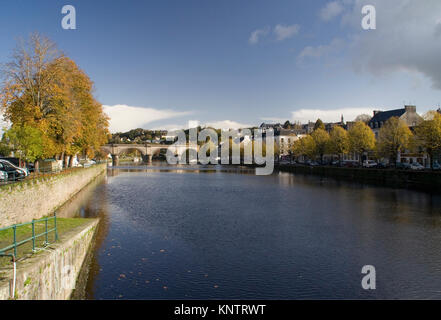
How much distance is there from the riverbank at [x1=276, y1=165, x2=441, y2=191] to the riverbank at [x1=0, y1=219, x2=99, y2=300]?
148 feet

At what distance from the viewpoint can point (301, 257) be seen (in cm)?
1667

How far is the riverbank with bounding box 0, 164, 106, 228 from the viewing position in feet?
52.5

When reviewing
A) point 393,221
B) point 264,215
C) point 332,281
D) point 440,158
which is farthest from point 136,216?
point 440,158

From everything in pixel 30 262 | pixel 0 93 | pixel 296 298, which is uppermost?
pixel 0 93

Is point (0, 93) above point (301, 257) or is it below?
above

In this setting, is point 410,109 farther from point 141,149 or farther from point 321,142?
point 141,149

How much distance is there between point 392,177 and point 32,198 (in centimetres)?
5173

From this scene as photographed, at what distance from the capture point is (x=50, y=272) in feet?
33.2

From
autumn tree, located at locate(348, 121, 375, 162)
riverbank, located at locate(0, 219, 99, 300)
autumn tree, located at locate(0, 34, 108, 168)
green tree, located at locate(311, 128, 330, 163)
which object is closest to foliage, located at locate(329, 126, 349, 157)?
green tree, located at locate(311, 128, 330, 163)

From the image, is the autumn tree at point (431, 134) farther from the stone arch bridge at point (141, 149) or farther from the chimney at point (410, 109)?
the stone arch bridge at point (141, 149)

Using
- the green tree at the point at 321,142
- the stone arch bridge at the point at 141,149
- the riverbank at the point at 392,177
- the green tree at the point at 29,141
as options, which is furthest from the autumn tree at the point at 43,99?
the stone arch bridge at the point at 141,149

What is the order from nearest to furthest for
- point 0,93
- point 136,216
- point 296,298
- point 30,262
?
point 30,262
point 296,298
point 136,216
point 0,93
